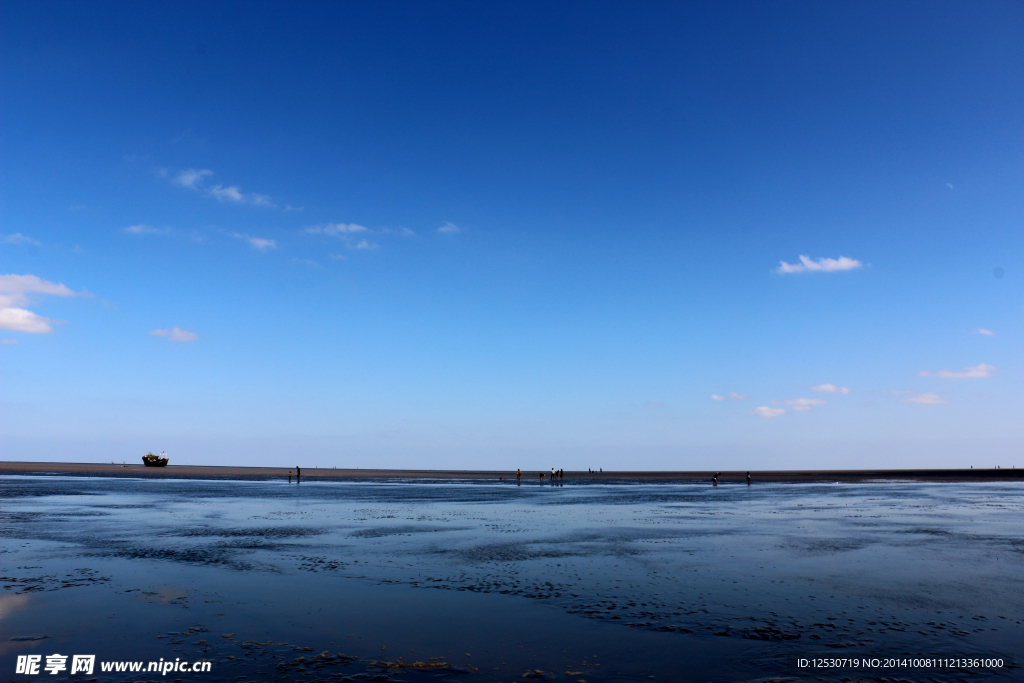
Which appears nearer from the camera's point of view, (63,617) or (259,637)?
(259,637)

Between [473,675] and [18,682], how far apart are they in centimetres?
842

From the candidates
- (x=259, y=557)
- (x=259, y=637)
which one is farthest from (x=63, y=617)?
(x=259, y=557)

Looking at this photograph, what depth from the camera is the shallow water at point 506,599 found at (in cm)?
1248

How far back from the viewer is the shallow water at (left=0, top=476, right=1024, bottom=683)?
12477 mm

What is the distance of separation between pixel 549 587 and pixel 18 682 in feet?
44.6

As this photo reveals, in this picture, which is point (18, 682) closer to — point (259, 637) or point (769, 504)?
point (259, 637)

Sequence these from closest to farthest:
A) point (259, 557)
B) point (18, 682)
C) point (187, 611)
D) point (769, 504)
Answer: point (18, 682)
point (187, 611)
point (259, 557)
point (769, 504)

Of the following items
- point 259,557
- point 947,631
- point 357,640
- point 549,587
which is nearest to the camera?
point 357,640

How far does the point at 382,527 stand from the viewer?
35031mm

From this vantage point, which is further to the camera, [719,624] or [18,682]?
[719,624]

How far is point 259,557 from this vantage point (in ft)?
79.3

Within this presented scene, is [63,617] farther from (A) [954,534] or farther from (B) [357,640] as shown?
(A) [954,534]

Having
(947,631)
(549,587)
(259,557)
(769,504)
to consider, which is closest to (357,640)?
(549,587)

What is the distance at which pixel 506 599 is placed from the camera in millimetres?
17844
